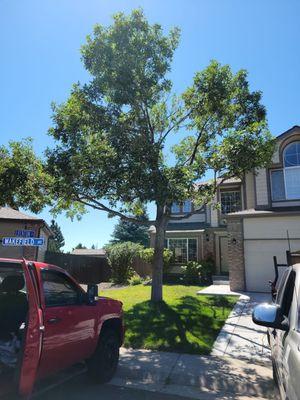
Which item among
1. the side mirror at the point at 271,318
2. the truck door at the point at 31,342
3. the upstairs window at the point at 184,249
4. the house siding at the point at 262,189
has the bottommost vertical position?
the truck door at the point at 31,342

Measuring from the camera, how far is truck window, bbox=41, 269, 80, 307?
16.4ft

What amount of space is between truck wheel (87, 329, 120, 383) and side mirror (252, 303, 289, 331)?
3.39 m

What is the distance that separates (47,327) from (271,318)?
274cm

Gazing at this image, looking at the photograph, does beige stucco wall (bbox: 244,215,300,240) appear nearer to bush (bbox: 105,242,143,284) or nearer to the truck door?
bush (bbox: 105,242,143,284)

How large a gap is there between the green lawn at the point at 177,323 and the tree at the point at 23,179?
486 centimetres

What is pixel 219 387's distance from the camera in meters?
6.06

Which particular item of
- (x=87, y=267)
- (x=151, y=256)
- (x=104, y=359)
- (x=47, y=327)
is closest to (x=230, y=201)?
(x=151, y=256)

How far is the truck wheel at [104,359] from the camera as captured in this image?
19.5 feet

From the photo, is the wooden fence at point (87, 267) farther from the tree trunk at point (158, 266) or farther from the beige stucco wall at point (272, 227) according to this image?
the tree trunk at point (158, 266)

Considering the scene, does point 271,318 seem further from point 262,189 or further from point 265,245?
point 262,189

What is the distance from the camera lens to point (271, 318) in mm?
3381

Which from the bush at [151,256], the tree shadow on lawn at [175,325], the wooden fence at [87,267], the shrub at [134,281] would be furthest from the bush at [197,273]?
the tree shadow on lawn at [175,325]

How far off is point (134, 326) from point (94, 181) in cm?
439

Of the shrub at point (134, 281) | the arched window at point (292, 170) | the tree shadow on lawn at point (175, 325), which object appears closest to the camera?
the tree shadow on lawn at point (175, 325)
